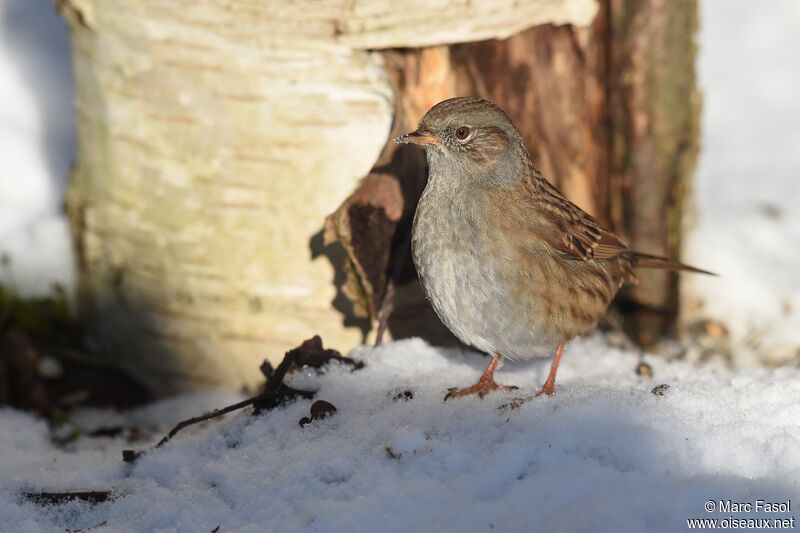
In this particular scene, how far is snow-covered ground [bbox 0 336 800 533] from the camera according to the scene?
280 cm

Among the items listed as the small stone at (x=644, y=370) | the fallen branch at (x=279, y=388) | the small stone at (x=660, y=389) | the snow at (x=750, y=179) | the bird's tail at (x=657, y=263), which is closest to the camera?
the small stone at (x=660, y=389)

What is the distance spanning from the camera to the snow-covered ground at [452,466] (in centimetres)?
280

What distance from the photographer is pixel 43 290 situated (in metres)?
5.71

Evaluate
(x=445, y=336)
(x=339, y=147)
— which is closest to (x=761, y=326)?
(x=445, y=336)

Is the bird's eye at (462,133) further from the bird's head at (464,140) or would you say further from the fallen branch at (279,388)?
the fallen branch at (279,388)

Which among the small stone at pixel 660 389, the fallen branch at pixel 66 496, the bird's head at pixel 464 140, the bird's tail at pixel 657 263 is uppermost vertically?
the bird's head at pixel 464 140

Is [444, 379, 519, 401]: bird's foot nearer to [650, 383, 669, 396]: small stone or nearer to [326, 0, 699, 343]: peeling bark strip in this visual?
[650, 383, 669, 396]: small stone

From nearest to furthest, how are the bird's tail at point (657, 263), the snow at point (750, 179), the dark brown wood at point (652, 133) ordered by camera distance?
1. the bird's tail at point (657, 263)
2. the dark brown wood at point (652, 133)
3. the snow at point (750, 179)

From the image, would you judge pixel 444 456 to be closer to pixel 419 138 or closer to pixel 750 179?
pixel 419 138

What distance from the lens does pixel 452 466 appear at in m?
3.11

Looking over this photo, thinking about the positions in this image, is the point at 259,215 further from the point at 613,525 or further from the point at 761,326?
the point at 761,326

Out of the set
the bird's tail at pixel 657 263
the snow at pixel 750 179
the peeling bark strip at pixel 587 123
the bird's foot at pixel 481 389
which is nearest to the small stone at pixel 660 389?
the bird's foot at pixel 481 389

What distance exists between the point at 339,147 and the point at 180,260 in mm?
1014

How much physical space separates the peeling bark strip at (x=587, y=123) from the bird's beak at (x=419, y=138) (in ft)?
1.78
